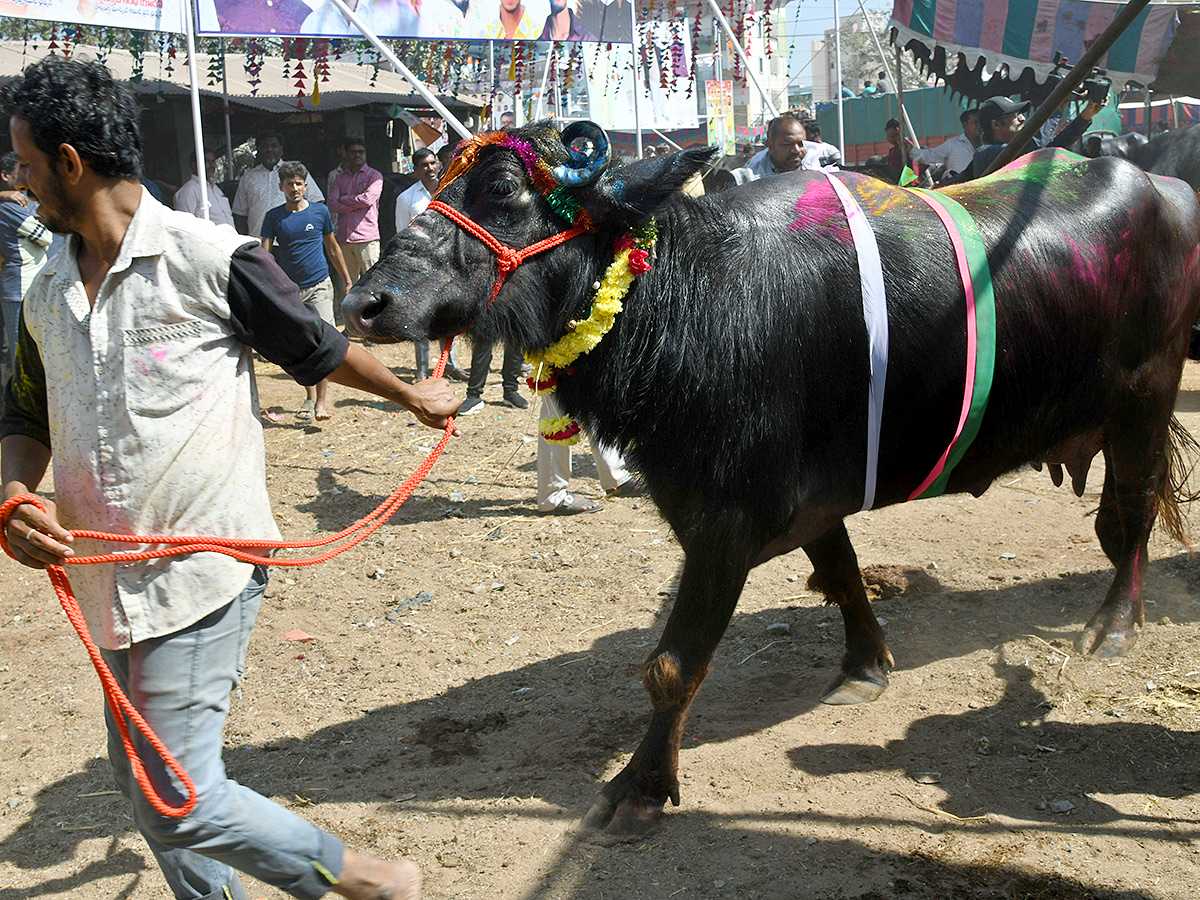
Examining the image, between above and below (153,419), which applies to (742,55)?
above

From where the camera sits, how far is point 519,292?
271 centimetres

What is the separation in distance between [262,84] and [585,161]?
15.2 meters

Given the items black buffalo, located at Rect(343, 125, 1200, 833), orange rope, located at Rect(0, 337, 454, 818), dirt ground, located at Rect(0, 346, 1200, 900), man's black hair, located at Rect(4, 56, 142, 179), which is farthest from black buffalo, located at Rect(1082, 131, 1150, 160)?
orange rope, located at Rect(0, 337, 454, 818)

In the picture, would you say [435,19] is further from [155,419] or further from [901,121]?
[155,419]

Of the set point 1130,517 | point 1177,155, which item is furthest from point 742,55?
point 1130,517

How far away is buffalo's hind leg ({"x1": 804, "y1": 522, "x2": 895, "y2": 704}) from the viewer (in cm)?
366

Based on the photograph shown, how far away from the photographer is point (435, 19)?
27.1 ft

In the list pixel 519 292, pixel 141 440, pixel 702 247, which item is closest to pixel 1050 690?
pixel 702 247

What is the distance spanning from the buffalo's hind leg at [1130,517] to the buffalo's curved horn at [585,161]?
2.21m

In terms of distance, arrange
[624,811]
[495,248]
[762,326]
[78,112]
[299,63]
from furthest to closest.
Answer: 1. [299,63]
2. [624,811]
3. [762,326]
4. [495,248]
5. [78,112]

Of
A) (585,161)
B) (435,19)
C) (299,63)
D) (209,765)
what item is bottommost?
(209,765)

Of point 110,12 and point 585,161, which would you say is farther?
point 110,12

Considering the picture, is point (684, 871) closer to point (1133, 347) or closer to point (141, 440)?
point (141, 440)

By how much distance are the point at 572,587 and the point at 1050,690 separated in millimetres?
2178
